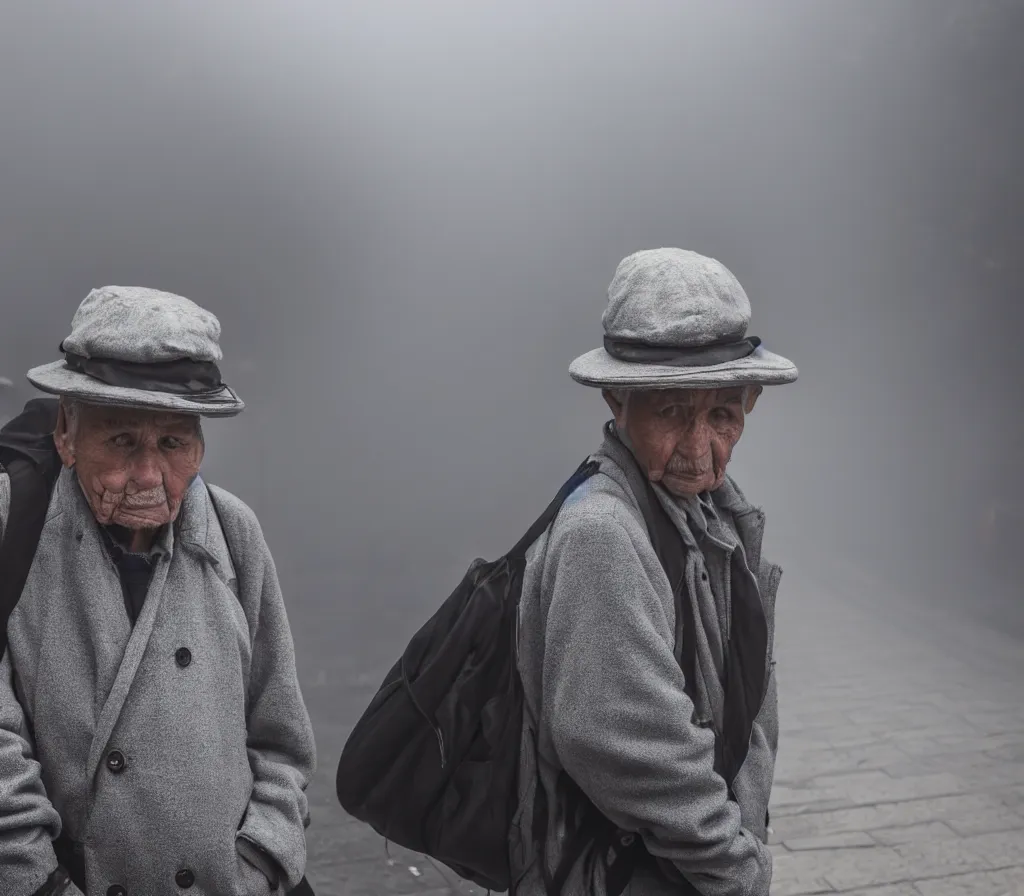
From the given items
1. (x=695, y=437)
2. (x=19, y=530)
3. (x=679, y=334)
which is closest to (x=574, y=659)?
(x=695, y=437)

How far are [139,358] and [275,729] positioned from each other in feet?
2.52

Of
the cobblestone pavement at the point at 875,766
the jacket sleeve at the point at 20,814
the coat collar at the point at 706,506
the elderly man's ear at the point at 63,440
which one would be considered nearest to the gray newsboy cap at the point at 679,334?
the coat collar at the point at 706,506

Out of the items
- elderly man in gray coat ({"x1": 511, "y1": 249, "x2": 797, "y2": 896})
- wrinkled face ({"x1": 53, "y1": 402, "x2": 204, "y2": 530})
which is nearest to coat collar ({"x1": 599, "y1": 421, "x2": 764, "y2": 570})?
elderly man in gray coat ({"x1": 511, "y1": 249, "x2": 797, "y2": 896})

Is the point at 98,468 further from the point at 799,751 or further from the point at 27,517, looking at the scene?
the point at 799,751

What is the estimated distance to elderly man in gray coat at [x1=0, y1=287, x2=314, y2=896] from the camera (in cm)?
207

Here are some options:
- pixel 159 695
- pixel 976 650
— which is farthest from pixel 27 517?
pixel 976 650

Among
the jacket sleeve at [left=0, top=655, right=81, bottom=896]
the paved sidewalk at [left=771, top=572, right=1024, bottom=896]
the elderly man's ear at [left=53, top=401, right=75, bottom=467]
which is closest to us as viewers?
the jacket sleeve at [left=0, top=655, right=81, bottom=896]

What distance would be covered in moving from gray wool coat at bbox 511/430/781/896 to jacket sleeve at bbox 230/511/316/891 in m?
0.43

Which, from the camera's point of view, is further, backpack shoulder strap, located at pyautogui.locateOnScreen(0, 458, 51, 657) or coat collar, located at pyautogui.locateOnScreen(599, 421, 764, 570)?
coat collar, located at pyautogui.locateOnScreen(599, 421, 764, 570)

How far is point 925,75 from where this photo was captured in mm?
7242

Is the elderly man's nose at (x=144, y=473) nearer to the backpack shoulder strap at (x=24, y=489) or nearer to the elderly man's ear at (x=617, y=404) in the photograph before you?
the backpack shoulder strap at (x=24, y=489)

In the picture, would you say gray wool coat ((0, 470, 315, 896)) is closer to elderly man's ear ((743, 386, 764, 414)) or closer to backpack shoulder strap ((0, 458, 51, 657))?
backpack shoulder strap ((0, 458, 51, 657))

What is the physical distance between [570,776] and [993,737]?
5190 millimetres

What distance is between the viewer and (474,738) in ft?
7.48
